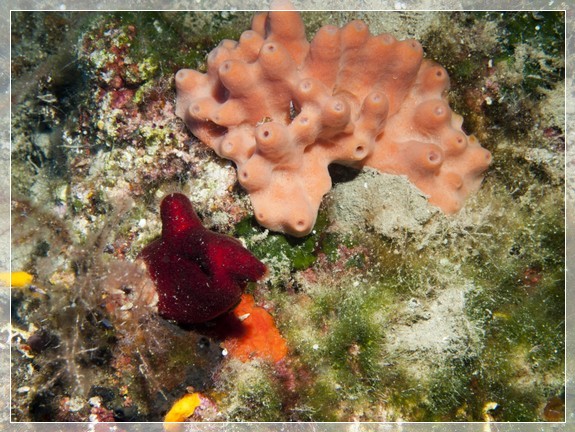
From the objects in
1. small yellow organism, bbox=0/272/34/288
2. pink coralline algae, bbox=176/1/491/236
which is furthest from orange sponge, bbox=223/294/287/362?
small yellow organism, bbox=0/272/34/288

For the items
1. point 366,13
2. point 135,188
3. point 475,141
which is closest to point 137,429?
point 135,188

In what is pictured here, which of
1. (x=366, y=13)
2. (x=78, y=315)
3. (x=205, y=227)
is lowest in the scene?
(x=78, y=315)

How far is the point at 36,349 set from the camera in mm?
3189

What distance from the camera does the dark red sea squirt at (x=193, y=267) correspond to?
2855 mm

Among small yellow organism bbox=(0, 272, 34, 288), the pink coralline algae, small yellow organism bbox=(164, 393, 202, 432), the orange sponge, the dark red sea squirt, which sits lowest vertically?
small yellow organism bbox=(164, 393, 202, 432)

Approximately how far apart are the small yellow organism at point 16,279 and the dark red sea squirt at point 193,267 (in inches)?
Result: 50.2

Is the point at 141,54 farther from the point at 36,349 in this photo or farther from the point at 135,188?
the point at 36,349

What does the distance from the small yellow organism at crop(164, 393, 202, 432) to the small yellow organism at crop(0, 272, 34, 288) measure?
156cm

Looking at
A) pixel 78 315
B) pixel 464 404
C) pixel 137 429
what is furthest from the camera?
pixel 464 404

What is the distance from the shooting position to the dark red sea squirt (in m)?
2.86

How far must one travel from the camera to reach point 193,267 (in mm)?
2908

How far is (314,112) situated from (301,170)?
1.49 ft

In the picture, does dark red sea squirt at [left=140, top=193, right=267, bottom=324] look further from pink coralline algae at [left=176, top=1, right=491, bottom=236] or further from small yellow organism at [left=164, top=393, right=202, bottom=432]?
small yellow organism at [left=164, top=393, right=202, bottom=432]

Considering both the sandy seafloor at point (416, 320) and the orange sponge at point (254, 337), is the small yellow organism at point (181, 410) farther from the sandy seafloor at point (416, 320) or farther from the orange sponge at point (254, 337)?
the orange sponge at point (254, 337)
